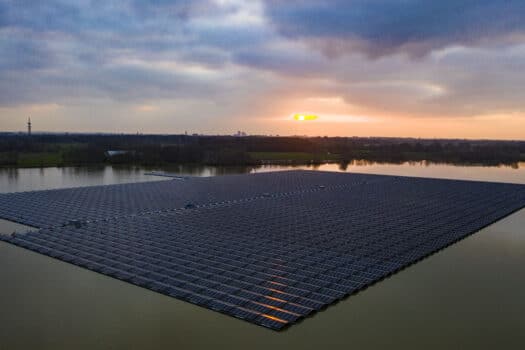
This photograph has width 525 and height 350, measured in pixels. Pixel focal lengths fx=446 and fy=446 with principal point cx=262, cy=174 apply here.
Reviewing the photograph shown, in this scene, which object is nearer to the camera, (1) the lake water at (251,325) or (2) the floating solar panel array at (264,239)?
(1) the lake water at (251,325)

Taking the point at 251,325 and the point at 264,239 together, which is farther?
the point at 264,239

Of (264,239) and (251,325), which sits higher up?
(264,239)

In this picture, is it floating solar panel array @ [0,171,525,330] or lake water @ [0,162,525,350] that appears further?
floating solar panel array @ [0,171,525,330]

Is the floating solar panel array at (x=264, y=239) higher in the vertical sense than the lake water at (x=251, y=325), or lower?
higher

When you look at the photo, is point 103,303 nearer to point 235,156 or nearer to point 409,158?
point 235,156

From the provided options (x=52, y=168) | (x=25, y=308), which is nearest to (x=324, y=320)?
(x=25, y=308)
